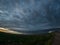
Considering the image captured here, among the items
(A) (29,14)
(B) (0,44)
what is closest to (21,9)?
(A) (29,14)

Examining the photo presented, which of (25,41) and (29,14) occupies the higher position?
(29,14)

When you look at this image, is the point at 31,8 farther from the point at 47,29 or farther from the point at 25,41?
the point at 25,41

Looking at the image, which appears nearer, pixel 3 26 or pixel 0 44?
pixel 3 26

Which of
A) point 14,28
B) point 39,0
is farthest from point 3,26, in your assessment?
point 39,0

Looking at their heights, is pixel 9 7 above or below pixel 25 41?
above

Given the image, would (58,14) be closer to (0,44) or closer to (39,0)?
(39,0)

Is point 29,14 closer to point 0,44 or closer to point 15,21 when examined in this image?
point 15,21

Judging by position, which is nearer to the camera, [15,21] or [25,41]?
[15,21]
